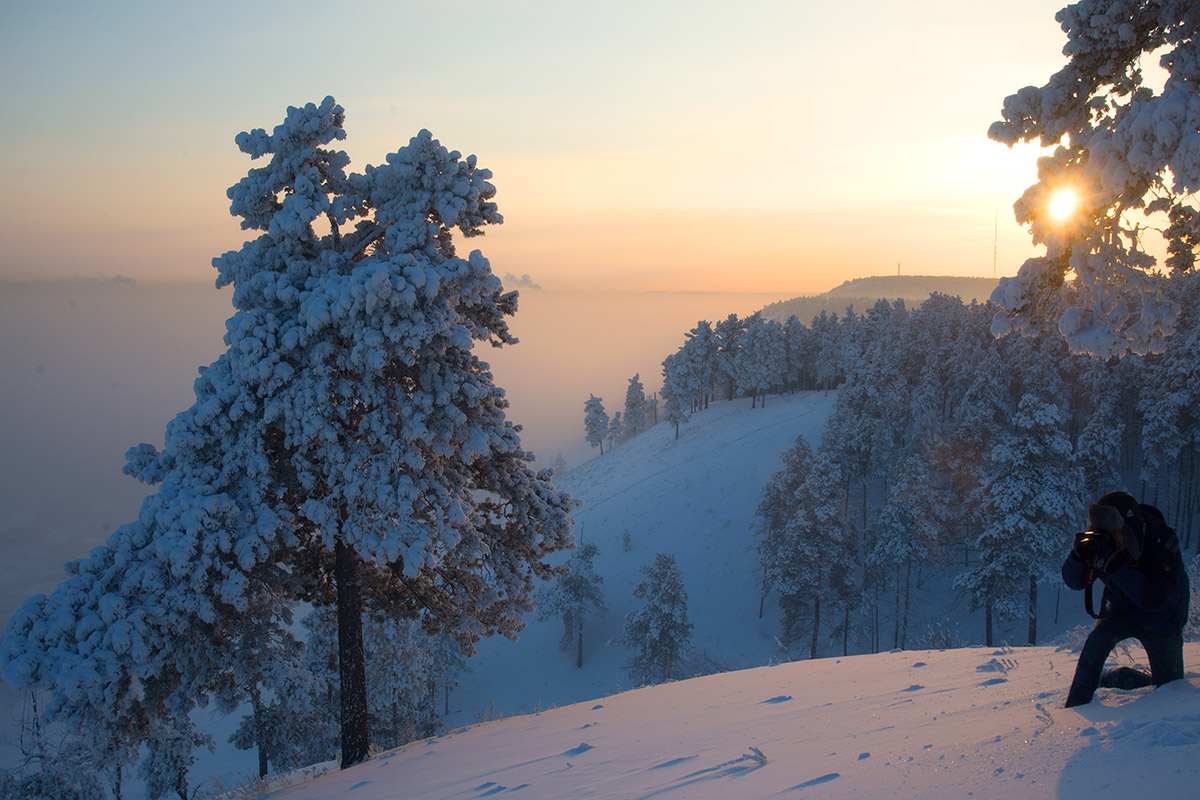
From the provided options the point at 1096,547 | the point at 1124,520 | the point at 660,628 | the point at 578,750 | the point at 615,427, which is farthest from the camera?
the point at 615,427

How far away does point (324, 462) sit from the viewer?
10234mm

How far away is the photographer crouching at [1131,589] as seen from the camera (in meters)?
5.29

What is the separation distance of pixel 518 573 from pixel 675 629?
3037 centimetres

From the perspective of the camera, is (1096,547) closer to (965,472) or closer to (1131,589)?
(1131,589)

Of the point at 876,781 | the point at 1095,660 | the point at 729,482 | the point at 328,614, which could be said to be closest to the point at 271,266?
the point at 328,614

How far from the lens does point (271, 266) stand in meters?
10.7

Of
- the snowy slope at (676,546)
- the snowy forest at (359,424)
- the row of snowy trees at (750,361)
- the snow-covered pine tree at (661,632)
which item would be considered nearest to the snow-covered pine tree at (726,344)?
the row of snowy trees at (750,361)

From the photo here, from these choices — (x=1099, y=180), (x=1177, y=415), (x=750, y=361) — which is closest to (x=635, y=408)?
(x=750, y=361)

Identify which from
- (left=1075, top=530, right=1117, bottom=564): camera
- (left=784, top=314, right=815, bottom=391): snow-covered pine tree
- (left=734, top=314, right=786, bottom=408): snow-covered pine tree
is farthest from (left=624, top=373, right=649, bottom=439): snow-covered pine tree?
(left=1075, top=530, right=1117, bottom=564): camera

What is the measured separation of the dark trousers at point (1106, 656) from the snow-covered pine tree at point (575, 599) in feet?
134

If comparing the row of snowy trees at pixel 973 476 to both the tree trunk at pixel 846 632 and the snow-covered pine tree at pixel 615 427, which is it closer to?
the tree trunk at pixel 846 632

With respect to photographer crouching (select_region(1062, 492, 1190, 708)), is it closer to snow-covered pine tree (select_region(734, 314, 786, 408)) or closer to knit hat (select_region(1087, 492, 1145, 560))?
knit hat (select_region(1087, 492, 1145, 560))

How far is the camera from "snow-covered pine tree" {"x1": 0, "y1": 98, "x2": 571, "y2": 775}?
29.5 ft

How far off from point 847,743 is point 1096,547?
2.85 metres
